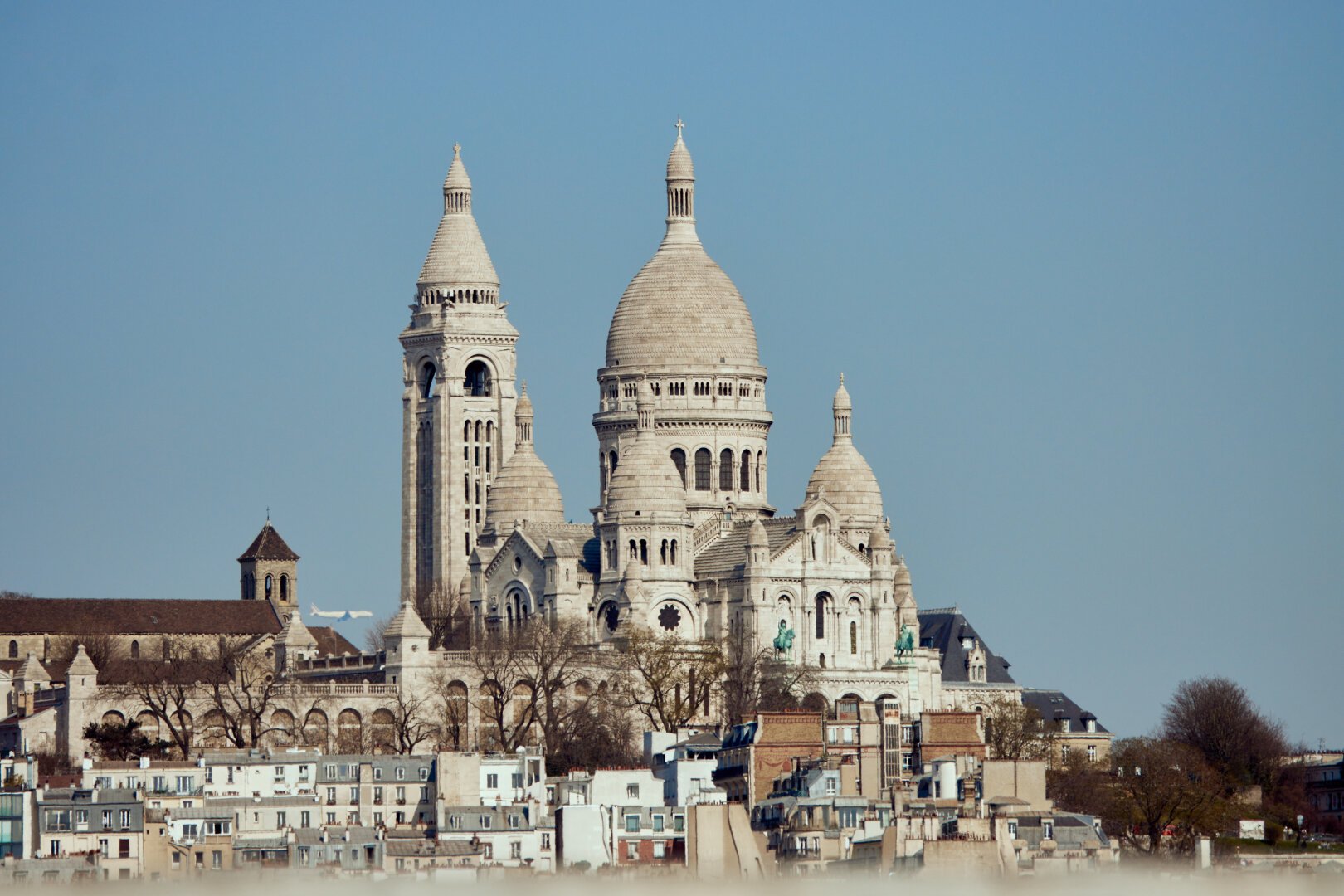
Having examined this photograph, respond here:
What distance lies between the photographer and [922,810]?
347 ft

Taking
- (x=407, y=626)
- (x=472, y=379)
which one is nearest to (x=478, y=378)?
(x=472, y=379)

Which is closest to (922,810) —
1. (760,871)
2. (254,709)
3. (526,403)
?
(760,871)

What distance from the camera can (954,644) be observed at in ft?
643

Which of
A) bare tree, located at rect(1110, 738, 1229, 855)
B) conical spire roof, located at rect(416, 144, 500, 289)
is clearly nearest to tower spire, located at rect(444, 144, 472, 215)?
conical spire roof, located at rect(416, 144, 500, 289)

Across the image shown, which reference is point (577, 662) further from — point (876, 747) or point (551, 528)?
point (876, 747)

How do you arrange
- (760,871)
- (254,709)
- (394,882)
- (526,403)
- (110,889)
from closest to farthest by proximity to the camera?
1. (110,889)
2. (394,882)
3. (760,871)
4. (254,709)
5. (526,403)

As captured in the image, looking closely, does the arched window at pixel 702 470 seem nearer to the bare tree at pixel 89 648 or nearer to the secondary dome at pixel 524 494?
the secondary dome at pixel 524 494

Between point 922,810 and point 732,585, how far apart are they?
72156mm

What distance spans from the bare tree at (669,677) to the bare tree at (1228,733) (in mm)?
17384

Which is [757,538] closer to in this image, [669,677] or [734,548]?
[734,548]

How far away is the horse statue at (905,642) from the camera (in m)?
181

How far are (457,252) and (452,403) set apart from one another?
7071 millimetres

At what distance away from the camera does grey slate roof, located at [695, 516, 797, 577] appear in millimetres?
179000

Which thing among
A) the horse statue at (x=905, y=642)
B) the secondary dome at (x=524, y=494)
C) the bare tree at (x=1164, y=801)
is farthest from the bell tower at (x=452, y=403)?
the bare tree at (x=1164, y=801)
